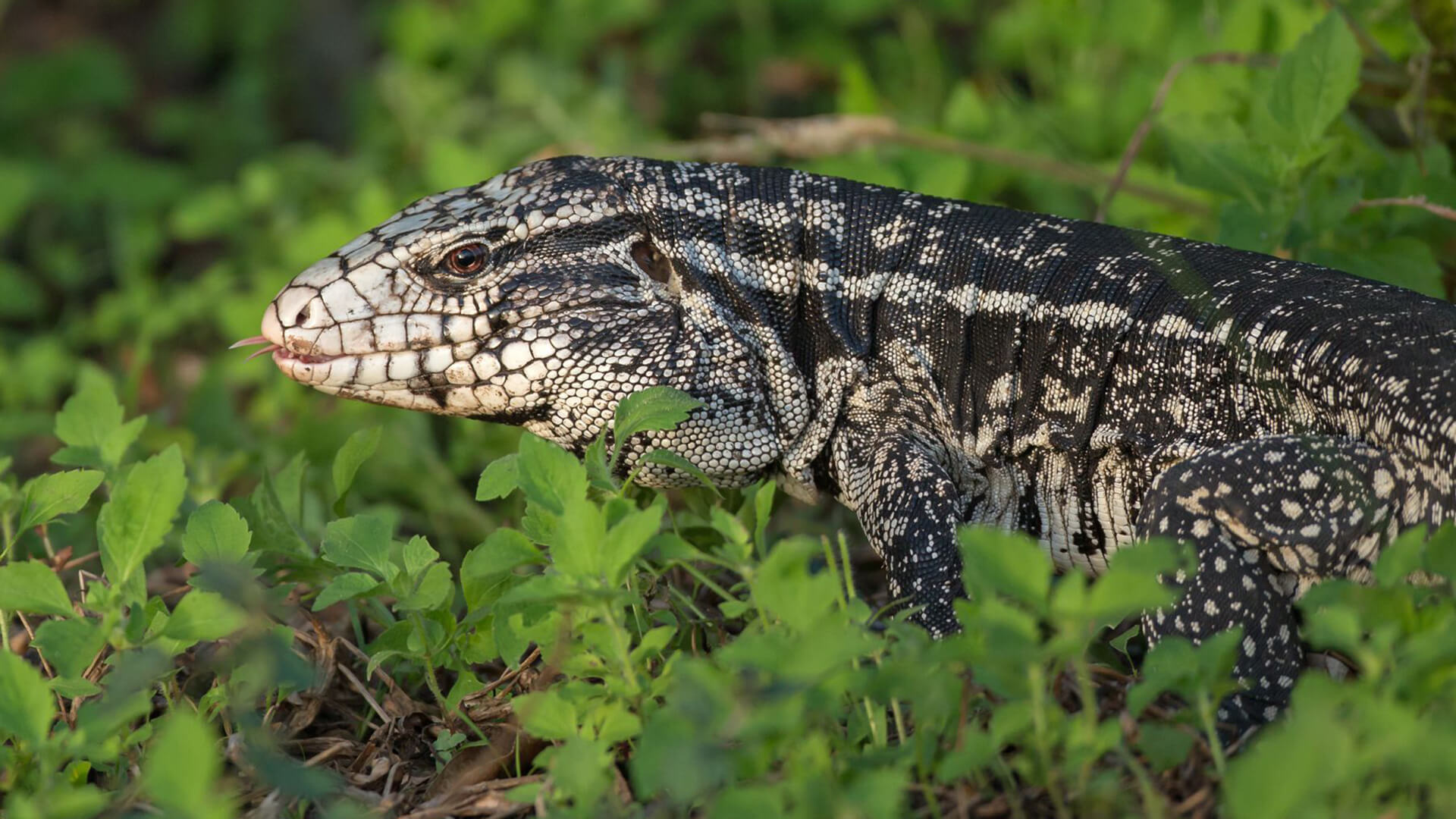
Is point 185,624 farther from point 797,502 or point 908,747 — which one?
point 797,502

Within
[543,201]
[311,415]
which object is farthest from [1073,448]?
[311,415]

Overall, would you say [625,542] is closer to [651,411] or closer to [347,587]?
[651,411]

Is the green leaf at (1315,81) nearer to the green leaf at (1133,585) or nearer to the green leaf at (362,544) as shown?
the green leaf at (1133,585)

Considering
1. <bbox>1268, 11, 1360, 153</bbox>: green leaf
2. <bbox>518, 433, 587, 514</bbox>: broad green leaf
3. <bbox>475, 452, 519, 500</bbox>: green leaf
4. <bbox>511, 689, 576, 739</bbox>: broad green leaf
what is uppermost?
<bbox>1268, 11, 1360, 153</bbox>: green leaf

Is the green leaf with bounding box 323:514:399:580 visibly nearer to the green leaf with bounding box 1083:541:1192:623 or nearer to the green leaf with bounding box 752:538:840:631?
the green leaf with bounding box 752:538:840:631

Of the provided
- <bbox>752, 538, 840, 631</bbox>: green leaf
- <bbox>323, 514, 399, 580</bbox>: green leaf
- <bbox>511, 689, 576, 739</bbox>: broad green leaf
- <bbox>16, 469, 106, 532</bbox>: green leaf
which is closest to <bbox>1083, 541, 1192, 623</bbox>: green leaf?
<bbox>752, 538, 840, 631</bbox>: green leaf

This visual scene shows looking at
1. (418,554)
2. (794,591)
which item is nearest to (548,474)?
(418,554)

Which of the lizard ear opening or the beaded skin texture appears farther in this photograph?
the lizard ear opening
